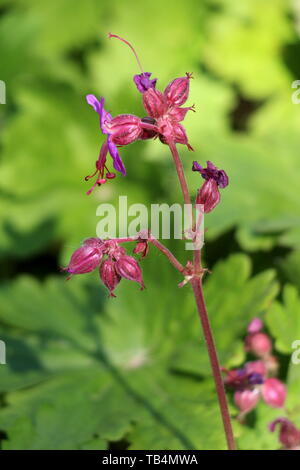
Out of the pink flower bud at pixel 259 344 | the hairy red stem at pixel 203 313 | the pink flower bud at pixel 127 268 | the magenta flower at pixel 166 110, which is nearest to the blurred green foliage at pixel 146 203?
the pink flower bud at pixel 259 344

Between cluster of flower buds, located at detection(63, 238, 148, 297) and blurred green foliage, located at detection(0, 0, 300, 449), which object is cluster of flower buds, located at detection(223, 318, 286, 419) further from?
cluster of flower buds, located at detection(63, 238, 148, 297)

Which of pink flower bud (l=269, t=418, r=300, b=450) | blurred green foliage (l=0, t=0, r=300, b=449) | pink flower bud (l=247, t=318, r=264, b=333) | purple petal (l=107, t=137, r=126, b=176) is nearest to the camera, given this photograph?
purple petal (l=107, t=137, r=126, b=176)

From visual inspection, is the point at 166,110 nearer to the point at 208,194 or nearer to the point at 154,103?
the point at 154,103

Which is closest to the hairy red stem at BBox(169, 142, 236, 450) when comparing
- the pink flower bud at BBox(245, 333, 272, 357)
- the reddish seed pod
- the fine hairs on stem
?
the fine hairs on stem

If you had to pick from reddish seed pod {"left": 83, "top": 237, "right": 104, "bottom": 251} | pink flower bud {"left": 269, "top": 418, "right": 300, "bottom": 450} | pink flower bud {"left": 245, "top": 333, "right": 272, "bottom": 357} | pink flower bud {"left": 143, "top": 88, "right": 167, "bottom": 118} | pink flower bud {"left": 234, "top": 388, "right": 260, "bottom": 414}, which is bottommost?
pink flower bud {"left": 269, "top": 418, "right": 300, "bottom": 450}

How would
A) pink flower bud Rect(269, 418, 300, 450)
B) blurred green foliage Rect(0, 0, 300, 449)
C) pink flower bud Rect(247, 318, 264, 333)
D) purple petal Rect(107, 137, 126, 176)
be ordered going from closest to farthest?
purple petal Rect(107, 137, 126, 176), pink flower bud Rect(269, 418, 300, 450), pink flower bud Rect(247, 318, 264, 333), blurred green foliage Rect(0, 0, 300, 449)

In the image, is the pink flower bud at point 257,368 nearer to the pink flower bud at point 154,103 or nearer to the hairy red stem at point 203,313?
the hairy red stem at point 203,313

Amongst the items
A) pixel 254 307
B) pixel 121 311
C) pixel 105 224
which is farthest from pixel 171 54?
pixel 254 307

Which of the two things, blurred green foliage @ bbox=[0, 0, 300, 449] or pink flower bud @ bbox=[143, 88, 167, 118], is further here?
blurred green foliage @ bbox=[0, 0, 300, 449]

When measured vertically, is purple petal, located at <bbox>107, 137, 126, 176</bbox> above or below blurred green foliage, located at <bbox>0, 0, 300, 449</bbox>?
below
